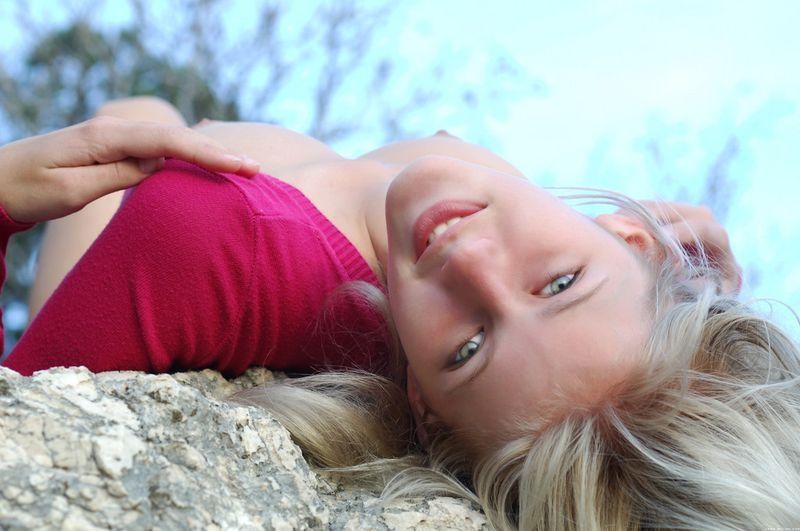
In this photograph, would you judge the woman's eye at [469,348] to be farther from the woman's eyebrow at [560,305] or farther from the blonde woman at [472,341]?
the woman's eyebrow at [560,305]

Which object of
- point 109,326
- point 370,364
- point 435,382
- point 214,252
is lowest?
point 370,364

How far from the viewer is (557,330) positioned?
1512 mm

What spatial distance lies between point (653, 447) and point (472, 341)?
391 mm

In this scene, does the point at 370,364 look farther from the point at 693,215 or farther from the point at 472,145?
the point at 693,215

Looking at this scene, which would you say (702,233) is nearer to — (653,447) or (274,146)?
(653,447)

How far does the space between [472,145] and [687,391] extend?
1307mm

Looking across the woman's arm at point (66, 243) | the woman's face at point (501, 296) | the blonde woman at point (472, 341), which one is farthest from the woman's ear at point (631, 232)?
the woman's arm at point (66, 243)

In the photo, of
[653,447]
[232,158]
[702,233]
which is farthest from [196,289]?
[702,233]

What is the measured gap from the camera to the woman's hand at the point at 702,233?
2.34 meters

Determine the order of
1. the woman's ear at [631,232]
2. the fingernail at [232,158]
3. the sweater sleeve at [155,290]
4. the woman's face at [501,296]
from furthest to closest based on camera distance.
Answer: the woman's ear at [631,232] → the fingernail at [232,158] → the sweater sleeve at [155,290] → the woman's face at [501,296]

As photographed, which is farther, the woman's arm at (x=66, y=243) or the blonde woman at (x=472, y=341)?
the woman's arm at (x=66, y=243)

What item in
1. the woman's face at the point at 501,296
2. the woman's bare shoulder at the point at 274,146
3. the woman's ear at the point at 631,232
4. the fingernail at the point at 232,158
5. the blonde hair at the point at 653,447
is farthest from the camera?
the woman's bare shoulder at the point at 274,146

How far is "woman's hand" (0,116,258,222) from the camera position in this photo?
1.73m

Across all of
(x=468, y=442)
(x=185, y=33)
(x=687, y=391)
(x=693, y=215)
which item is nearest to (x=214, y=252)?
(x=468, y=442)
